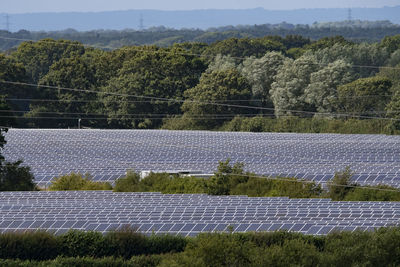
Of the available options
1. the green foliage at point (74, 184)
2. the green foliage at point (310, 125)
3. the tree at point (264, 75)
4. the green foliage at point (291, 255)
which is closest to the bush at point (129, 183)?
the green foliage at point (74, 184)

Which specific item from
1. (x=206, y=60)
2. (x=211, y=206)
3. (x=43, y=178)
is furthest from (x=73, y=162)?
(x=206, y=60)

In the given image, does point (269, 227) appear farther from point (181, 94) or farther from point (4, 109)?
point (181, 94)

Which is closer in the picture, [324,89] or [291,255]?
[291,255]

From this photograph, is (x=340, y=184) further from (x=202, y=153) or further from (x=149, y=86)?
(x=149, y=86)

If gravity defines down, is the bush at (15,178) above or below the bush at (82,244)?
below

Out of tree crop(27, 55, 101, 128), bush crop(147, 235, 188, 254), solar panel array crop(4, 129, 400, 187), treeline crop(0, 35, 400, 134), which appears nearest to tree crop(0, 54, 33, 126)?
treeline crop(0, 35, 400, 134)

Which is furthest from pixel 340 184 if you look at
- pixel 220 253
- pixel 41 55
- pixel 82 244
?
pixel 41 55

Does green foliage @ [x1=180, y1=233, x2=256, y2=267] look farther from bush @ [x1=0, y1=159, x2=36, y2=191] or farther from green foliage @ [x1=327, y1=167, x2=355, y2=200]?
bush @ [x1=0, y1=159, x2=36, y2=191]

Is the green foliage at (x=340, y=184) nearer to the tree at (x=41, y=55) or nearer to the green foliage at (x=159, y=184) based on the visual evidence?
the green foliage at (x=159, y=184)

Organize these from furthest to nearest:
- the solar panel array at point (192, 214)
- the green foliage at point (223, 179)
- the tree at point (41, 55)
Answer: the tree at point (41, 55)
the green foliage at point (223, 179)
the solar panel array at point (192, 214)
